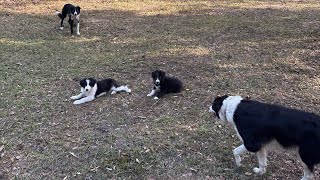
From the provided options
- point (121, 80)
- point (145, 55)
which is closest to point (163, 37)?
point (145, 55)

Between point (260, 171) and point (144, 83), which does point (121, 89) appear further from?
point (260, 171)

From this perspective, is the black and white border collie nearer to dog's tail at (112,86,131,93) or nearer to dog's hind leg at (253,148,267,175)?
dog's hind leg at (253,148,267,175)

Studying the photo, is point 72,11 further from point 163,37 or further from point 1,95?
point 1,95

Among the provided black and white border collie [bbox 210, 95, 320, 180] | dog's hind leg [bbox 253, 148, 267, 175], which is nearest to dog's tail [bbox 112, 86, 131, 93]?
black and white border collie [bbox 210, 95, 320, 180]

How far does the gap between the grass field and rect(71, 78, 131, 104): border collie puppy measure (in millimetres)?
151

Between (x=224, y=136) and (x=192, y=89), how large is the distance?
176 cm

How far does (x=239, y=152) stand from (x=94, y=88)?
9.72 feet

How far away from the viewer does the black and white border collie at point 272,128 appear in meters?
4.19

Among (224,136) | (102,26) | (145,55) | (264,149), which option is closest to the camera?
(264,149)

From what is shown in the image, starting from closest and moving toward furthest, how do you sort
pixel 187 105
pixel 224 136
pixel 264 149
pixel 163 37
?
pixel 264 149 → pixel 224 136 → pixel 187 105 → pixel 163 37

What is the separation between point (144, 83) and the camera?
7.66 m

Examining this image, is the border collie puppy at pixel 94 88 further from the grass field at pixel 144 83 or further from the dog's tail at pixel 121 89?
the grass field at pixel 144 83

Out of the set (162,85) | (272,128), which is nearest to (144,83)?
(162,85)

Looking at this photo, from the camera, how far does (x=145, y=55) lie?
9.23 metres
